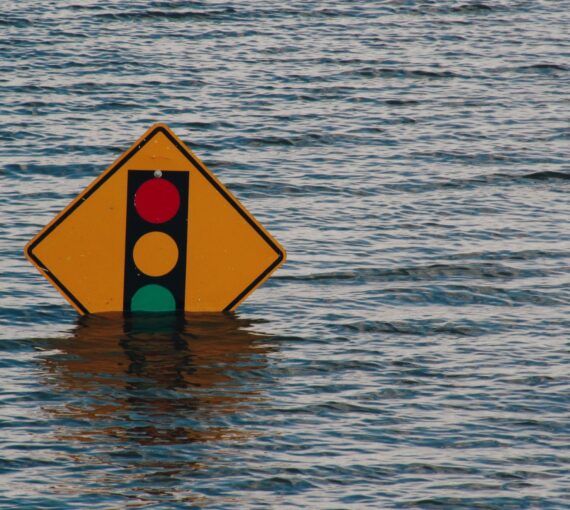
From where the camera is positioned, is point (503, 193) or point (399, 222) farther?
point (503, 193)

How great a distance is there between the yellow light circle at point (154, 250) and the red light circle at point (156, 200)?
0.12 metres

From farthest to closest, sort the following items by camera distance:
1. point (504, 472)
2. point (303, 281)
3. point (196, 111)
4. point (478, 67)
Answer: point (478, 67), point (196, 111), point (303, 281), point (504, 472)

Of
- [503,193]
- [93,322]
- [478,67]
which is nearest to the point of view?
[93,322]

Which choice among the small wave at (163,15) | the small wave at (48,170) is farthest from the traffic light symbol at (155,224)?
the small wave at (163,15)

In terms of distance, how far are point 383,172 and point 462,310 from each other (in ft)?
15.3

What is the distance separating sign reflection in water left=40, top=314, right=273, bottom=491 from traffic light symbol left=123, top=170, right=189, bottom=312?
0.41m

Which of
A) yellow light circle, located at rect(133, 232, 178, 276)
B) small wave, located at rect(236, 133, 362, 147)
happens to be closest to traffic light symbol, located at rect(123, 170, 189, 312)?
yellow light circle, located at rect(133, 232, 178, 276)

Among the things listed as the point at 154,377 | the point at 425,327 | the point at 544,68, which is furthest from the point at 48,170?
the point at 544,68

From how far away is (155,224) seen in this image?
10.2 m

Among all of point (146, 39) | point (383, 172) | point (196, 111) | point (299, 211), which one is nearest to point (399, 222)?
point (299, 211)

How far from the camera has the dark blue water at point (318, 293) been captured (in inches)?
313

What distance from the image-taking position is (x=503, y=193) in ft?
48.2

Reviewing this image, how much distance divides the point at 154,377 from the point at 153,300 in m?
1.12

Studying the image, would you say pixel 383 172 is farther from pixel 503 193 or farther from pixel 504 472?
pixel 504 472
